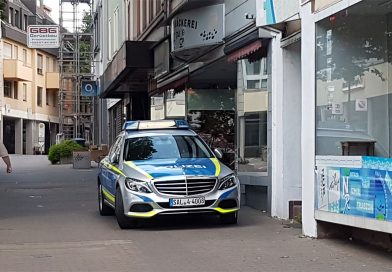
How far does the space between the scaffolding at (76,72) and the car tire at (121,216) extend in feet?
129

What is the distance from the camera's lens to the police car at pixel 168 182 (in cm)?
1102

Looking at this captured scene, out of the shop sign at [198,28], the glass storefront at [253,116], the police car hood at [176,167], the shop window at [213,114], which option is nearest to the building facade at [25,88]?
the shop window at [213,114]

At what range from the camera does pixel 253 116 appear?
1430 cm

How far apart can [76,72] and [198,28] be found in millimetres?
38098

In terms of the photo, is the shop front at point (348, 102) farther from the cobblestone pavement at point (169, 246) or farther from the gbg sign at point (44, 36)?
the gbg sign at point (44, 36)

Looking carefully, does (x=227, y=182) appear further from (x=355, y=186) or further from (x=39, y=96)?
→ (x=39, y=96)

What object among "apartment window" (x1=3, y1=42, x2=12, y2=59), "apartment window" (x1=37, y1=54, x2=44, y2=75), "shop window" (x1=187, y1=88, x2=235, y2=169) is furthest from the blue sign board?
"shop window" (x1=187, y1=88, x2=235, y2=169)

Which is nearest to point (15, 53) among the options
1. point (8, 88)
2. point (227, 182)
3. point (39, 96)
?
point (8, 88)

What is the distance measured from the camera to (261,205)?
1389 cm

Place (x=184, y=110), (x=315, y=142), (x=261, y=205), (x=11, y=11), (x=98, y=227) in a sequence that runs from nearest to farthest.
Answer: (x=315, y=142)
(x=98, y=227)
(x=261, y=205)
(x=184, y=110)
(x=11, y=11)

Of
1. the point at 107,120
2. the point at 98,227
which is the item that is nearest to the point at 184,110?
the point at 98,227

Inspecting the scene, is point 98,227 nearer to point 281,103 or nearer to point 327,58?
point 281,103

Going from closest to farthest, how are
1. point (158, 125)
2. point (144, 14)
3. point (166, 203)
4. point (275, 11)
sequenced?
1. point (166, 203)
2. point (275, 11)
3. point (158, 125)
4. point (144, 14)

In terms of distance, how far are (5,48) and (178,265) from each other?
170ft
